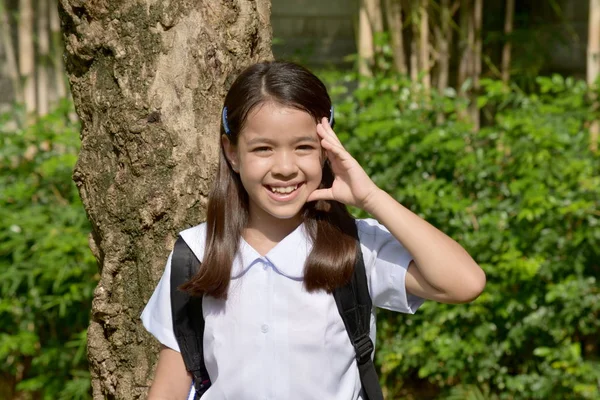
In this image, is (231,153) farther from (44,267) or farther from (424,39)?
(424,39)

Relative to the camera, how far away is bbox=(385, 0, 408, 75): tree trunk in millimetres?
5480

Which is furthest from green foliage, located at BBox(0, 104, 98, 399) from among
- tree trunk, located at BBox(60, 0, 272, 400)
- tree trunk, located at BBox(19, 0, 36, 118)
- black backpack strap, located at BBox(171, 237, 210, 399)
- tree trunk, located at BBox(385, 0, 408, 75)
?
black backpack strap, located at BBox(171, 237, 210, 399)

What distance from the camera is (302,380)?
6.07 ft

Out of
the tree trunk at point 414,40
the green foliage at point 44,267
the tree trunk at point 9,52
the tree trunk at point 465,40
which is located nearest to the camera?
the green foliage at point 44,267

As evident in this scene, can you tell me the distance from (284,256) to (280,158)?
0.23 m

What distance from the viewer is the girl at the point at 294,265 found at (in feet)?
6.06

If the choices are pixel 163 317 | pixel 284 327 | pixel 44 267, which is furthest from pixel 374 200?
pixel 44 267

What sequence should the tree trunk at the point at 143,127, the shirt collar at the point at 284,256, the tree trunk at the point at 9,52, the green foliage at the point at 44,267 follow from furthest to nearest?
the tree trunk at the point at 9,52 → the green foliage at the point at 44,267 → the tree trunk at the point at 143,127 → the shirt collar at the point at 284,256

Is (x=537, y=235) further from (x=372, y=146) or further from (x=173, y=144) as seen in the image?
(x=173, y=144)

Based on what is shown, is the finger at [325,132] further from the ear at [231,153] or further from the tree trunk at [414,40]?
the tree trunk at [414,40]

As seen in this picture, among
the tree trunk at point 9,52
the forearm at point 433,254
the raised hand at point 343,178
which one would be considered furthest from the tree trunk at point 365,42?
the forearm at point 433,254

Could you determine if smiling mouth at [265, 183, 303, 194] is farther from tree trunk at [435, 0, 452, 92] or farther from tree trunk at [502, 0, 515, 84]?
tree trunk at [502, 0, 515, 84]

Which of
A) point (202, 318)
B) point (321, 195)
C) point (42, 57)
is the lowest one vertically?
point (42, 57)

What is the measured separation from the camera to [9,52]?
5750 millimetres
